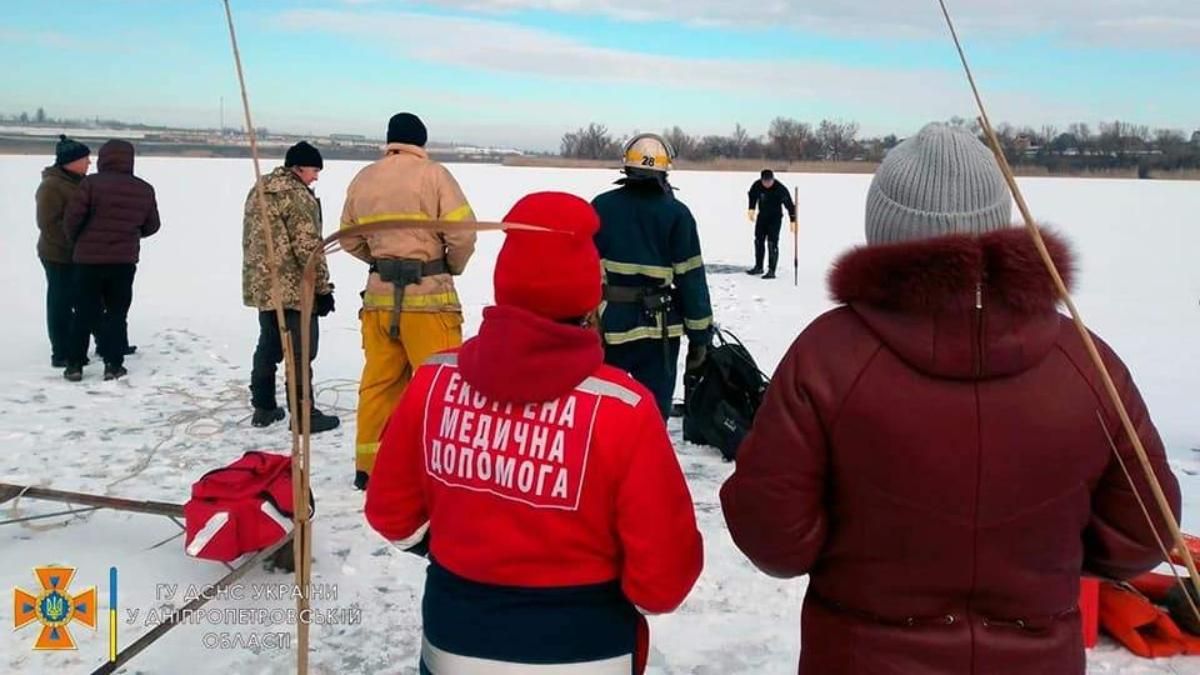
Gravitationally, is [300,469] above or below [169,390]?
above

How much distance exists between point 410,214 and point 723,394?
216 cm

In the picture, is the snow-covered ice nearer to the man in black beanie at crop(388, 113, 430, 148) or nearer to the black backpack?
the black backpack

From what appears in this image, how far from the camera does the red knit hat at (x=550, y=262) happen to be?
5.66ft

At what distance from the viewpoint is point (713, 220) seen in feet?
71.8

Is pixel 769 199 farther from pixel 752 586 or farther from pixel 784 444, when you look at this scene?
pixel 784 444

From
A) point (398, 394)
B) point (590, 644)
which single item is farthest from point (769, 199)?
Result: point (590, 644)

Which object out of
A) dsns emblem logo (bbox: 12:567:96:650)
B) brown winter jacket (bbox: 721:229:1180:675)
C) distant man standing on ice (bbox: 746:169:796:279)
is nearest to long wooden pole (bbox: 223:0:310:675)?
brown winter jacket (bbox: 721:229:1180:675)

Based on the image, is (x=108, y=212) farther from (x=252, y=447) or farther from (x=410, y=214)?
(x=410, y=214)

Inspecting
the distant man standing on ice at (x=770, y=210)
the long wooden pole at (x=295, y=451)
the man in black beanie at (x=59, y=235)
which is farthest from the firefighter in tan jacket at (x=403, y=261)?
the distant man standing on ice at (x=770, y=210)

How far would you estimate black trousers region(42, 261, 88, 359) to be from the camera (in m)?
6.89

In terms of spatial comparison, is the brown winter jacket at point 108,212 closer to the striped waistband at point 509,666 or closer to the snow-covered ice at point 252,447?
the snow-covered ice at point 252,447

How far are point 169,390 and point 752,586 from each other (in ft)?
15.3

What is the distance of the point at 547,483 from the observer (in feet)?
5.57

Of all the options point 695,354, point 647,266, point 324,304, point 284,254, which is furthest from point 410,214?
point 695,354
